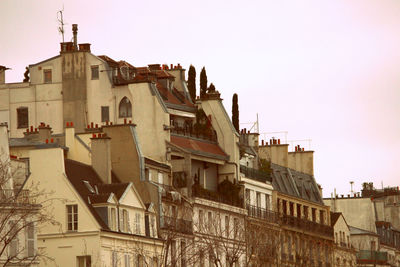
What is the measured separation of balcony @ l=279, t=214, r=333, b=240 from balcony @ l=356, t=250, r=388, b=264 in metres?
A: 13.0

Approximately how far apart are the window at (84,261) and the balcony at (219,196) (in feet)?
66.3

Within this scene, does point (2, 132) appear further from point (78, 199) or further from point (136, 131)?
point (136, 131)

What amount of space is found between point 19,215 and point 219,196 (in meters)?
33.7

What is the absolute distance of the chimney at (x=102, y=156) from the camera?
311ft

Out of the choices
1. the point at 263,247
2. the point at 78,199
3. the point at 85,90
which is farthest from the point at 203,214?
the point at 78,199

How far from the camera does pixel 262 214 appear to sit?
12106 cm

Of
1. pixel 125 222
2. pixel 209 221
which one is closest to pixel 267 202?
pixel 209 221

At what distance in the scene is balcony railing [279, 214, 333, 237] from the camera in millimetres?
125938

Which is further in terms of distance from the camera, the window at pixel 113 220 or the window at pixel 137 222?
the window at pixel 137 222

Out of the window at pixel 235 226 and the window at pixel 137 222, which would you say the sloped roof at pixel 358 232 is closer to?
the window at pixel 235 226

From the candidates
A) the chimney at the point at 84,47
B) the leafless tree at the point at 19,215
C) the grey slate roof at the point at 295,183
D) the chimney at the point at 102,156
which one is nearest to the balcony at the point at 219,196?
the grey slate roof at the point at 295,183

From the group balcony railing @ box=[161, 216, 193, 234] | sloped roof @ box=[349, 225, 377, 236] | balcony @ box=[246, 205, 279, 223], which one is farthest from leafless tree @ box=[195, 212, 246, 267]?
sloped roof @ box=[349, 225, 377, 236]

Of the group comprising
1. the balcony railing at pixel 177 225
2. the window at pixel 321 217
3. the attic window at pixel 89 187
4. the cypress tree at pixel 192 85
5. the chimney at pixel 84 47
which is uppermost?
the chimney at pixel 84 47

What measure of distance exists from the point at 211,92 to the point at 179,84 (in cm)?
249
